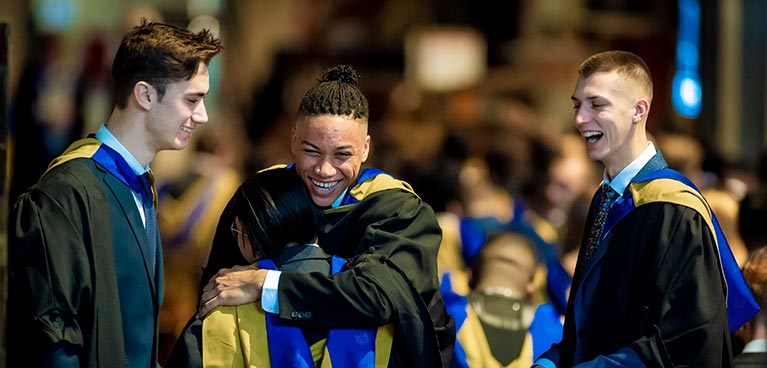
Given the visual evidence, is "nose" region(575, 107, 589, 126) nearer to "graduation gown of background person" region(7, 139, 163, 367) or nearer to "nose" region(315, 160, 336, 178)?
"nose" region(315, 160, 336, 178)

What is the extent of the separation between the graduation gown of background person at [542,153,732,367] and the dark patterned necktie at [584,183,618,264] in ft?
0.21

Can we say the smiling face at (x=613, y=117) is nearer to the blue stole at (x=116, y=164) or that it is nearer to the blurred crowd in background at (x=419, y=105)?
the blue stole at (x=116, y=164)

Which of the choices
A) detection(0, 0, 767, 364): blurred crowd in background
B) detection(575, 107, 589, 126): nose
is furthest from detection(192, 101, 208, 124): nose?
detection(0, 0, 767, 364): blurred crowd in background

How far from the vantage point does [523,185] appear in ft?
30.5

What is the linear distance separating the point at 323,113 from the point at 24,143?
5.77 m

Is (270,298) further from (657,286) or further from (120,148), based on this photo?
(657,286)

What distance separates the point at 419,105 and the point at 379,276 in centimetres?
1075

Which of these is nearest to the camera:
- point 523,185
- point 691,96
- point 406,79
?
point 523,185

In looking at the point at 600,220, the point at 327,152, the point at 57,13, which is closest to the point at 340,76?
the point at 327,152

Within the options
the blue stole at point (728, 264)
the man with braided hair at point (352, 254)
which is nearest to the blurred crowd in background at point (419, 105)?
the blue stole at point (728, 264)

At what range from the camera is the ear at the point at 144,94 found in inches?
171

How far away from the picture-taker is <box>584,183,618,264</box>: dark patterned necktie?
441 cm

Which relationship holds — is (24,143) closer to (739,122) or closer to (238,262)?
(238,262)

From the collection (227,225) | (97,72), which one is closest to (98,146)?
(227,225)
